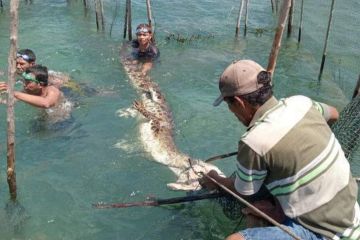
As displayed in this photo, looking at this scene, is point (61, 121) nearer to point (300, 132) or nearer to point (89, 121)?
point (89, 121)

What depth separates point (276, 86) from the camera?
10.6 metres

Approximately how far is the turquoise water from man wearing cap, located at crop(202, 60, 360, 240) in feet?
6.45

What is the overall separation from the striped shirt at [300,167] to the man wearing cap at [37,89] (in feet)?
14.8

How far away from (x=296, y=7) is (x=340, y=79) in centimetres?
620

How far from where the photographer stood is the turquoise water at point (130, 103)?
605cm

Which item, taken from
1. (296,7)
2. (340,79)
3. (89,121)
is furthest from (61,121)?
(296,7)

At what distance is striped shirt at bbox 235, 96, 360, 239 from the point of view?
11.3 feet

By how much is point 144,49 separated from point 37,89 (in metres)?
3.93

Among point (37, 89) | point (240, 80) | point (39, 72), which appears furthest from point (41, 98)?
point (240, 80)

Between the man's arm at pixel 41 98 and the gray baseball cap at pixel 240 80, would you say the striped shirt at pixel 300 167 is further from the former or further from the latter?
the man's arm at pixel 41 98

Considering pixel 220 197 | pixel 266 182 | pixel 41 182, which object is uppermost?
pixel 266 182

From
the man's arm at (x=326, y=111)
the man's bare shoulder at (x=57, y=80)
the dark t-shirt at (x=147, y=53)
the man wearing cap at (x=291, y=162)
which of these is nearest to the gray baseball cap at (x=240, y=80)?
the man wearing cap at (x=291, y=162)

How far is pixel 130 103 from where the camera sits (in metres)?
9.45

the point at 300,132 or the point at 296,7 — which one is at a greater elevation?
the point at 300,132
